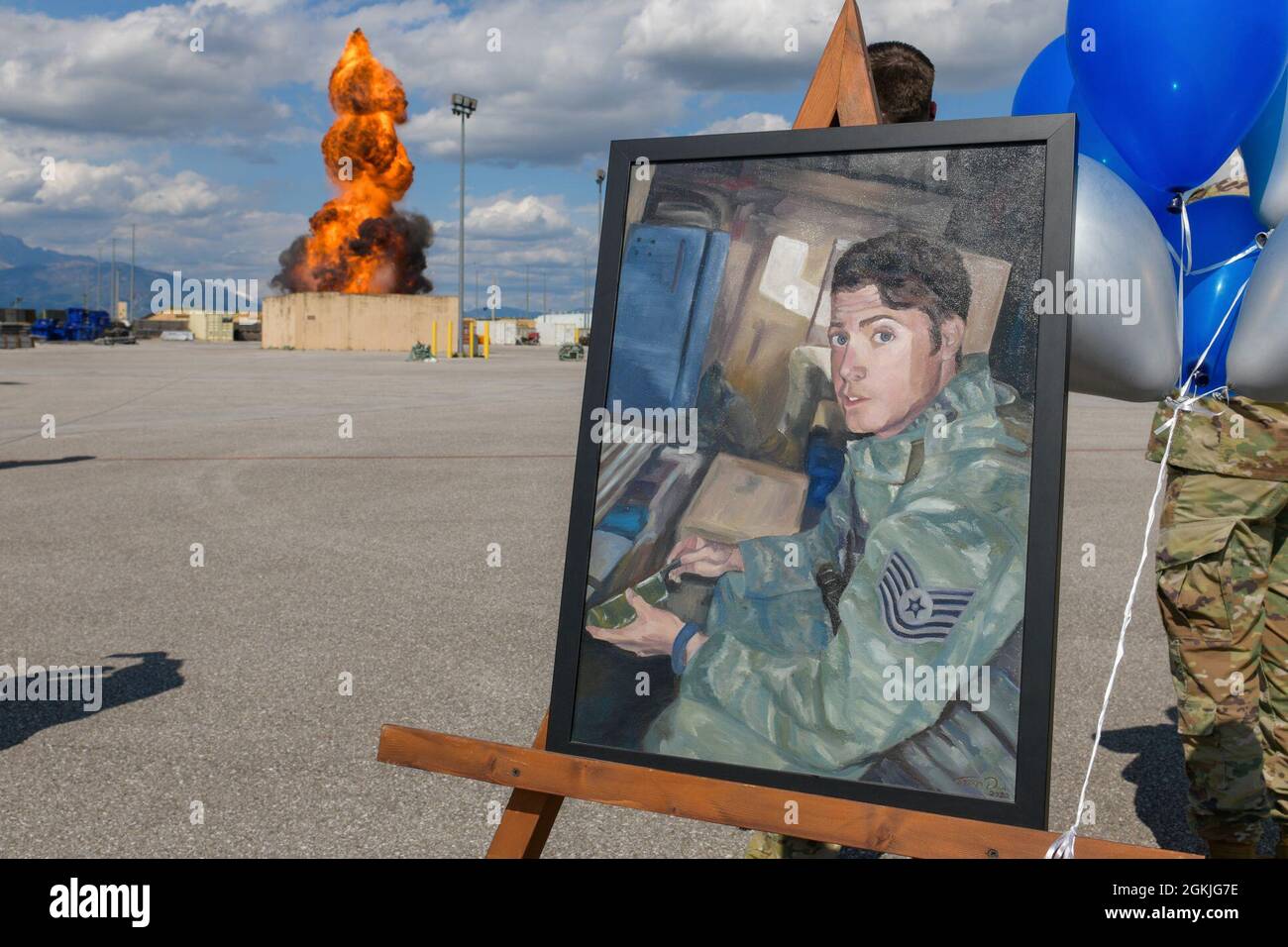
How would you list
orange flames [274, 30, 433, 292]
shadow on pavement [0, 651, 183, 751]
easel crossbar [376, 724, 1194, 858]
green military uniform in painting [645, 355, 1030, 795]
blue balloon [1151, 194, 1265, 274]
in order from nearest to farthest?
easel crossbar [376, 724, 1194, 858] → green military uniform in painting [645, 355, 1030, 795] → blue balloon [1151, 194, 1265, 274] → shadow on pavement [0, 651, 183, 751] → orange flames [274, 30, 433, 292]

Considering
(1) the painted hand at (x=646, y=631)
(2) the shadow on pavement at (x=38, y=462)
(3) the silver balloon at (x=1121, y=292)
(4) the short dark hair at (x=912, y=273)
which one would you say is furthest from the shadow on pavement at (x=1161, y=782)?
(2) the shadow on pavement at (x=38, y=462)

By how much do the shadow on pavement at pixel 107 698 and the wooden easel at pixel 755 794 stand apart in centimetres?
276

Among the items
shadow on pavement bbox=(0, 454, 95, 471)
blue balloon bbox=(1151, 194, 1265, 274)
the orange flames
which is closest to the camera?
blue balloon bbox=(1151, 194, 1265, 274)

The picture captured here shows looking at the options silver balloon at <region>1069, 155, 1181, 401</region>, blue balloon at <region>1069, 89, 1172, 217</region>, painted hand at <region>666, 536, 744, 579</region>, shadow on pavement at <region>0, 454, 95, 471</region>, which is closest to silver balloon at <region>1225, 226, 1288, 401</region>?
silver balloon at <region>1069, 155, 1181, 401</region>

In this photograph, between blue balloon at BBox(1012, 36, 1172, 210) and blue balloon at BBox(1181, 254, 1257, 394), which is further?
blue balloon at BBox(1012, 36, 1172, 210)

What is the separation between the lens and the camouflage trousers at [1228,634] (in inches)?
119

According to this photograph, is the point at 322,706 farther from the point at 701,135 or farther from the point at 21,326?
the point at 21,326

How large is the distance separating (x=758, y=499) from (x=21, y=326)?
55.6 m

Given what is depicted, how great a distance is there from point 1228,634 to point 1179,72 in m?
1.45

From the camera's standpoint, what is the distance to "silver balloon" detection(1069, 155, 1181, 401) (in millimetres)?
2402

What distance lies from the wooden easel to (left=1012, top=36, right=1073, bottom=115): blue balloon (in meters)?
1.04

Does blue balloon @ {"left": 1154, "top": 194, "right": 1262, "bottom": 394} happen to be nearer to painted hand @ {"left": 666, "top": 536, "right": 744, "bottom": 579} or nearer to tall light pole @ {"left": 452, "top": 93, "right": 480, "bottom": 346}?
painted hand @ {"left": 666, "top": 536, "right": 744, "bottom": 579}
